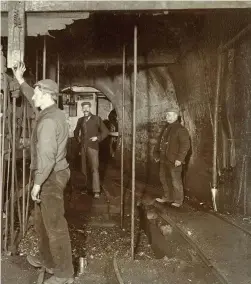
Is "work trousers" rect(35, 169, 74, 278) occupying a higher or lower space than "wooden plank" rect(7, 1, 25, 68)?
lower

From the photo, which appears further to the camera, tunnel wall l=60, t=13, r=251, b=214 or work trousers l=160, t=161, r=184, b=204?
work trousers l=160, t=161, r=184, b=204

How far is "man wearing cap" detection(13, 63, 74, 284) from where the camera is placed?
3650 millimetres

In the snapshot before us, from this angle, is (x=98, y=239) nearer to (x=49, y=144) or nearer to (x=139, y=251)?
(x=139, y=251)

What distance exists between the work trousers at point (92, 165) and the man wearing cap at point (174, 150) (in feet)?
6.26

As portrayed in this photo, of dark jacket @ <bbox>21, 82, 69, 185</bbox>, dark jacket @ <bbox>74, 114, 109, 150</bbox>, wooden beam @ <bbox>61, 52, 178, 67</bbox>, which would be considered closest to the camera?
dark jacket @ <bbox>21, 82, 69, 185</bbox>

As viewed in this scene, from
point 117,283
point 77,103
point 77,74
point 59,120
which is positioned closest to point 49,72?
point 77,74

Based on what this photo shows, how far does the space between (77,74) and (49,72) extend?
2.70 m

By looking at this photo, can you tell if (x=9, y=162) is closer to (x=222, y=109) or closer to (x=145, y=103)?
(x=222, y=109)

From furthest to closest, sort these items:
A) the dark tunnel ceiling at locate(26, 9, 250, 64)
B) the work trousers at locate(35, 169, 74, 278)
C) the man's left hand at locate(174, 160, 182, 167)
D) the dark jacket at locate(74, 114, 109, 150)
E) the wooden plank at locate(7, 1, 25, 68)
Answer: the dark jacket at locate(74, 114, 109, 150), the man's left hand at locate(174, 160, 182, 167), the dark tunnel ceiling at locate(26, 9, 250, 64), the wooden plank at locate(7, 1, 25, 68), the work trousers at locate(35, 169, 74, 278)

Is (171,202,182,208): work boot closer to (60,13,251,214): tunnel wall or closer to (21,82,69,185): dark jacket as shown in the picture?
(60,13,251,214): tunnel wall

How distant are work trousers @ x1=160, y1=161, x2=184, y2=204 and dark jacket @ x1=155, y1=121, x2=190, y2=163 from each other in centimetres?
18

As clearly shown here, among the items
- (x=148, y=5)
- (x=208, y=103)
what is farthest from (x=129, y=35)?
(x=148, y=5)

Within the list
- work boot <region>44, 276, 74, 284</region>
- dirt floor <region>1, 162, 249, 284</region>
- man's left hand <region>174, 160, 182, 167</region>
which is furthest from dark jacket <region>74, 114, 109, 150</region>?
work boot <region>44, 276, 74, 284</region>

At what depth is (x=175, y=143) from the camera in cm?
707
